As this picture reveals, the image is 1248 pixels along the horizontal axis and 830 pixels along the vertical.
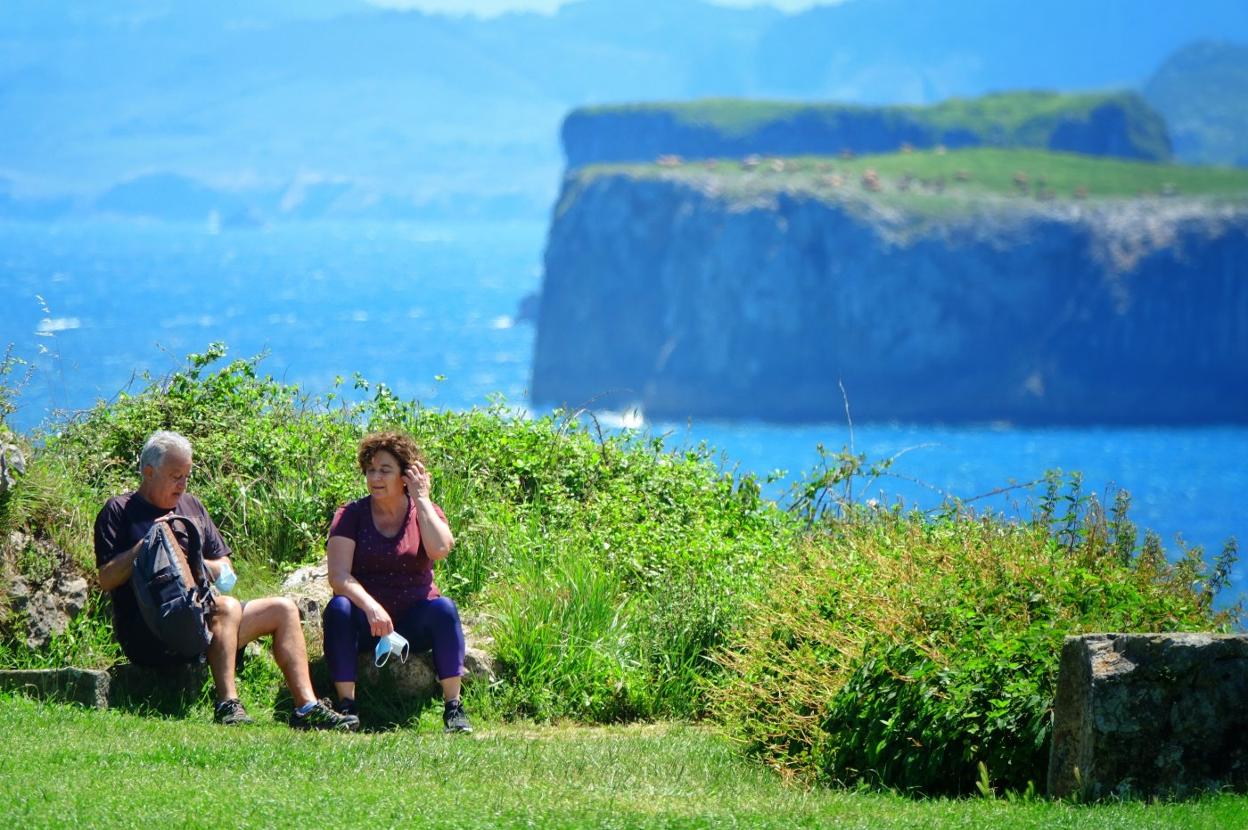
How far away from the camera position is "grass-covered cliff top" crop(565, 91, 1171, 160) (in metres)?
186

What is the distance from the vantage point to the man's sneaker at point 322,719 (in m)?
8.16

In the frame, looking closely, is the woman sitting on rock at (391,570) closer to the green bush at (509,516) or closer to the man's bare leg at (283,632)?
the man's bare leg at (283,632)

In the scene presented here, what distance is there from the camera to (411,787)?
256 inches

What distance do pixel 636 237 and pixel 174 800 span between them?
136 meters

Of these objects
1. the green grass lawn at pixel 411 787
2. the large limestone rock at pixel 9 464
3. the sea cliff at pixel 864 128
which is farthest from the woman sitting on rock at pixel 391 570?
the sea cliff at pixel 864 128

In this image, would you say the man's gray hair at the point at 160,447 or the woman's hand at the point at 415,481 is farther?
the woman's hand at the point at 415,481

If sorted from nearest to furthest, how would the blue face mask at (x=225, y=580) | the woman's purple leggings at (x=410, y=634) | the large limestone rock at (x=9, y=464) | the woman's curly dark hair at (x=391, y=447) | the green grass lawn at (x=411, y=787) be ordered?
1. the green grass lawn at (x=411, y=787)
2. the blue face mask at (x=225, y=580)
3. the woman's purple leggings at (x=410, y=634)
4. the woman's curly dark hair at (x=391, y=447)
5. the large limestone rock at (x=9, y=464)

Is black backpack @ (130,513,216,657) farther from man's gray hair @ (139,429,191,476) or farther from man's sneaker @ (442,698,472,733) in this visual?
man's sneaker @ (442,698,472,733)

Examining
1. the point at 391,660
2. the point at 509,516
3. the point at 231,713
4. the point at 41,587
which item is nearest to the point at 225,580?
the point at 231,713

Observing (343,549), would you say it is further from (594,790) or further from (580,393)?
(580,393)

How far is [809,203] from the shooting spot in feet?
431

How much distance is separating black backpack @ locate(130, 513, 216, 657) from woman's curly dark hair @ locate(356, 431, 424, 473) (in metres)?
1.13

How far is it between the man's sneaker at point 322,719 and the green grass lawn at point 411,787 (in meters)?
0.15

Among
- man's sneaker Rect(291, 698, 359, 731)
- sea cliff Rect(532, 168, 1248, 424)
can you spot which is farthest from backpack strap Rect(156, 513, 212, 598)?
sea cliff Rect(532, 168, 1248, 424)
